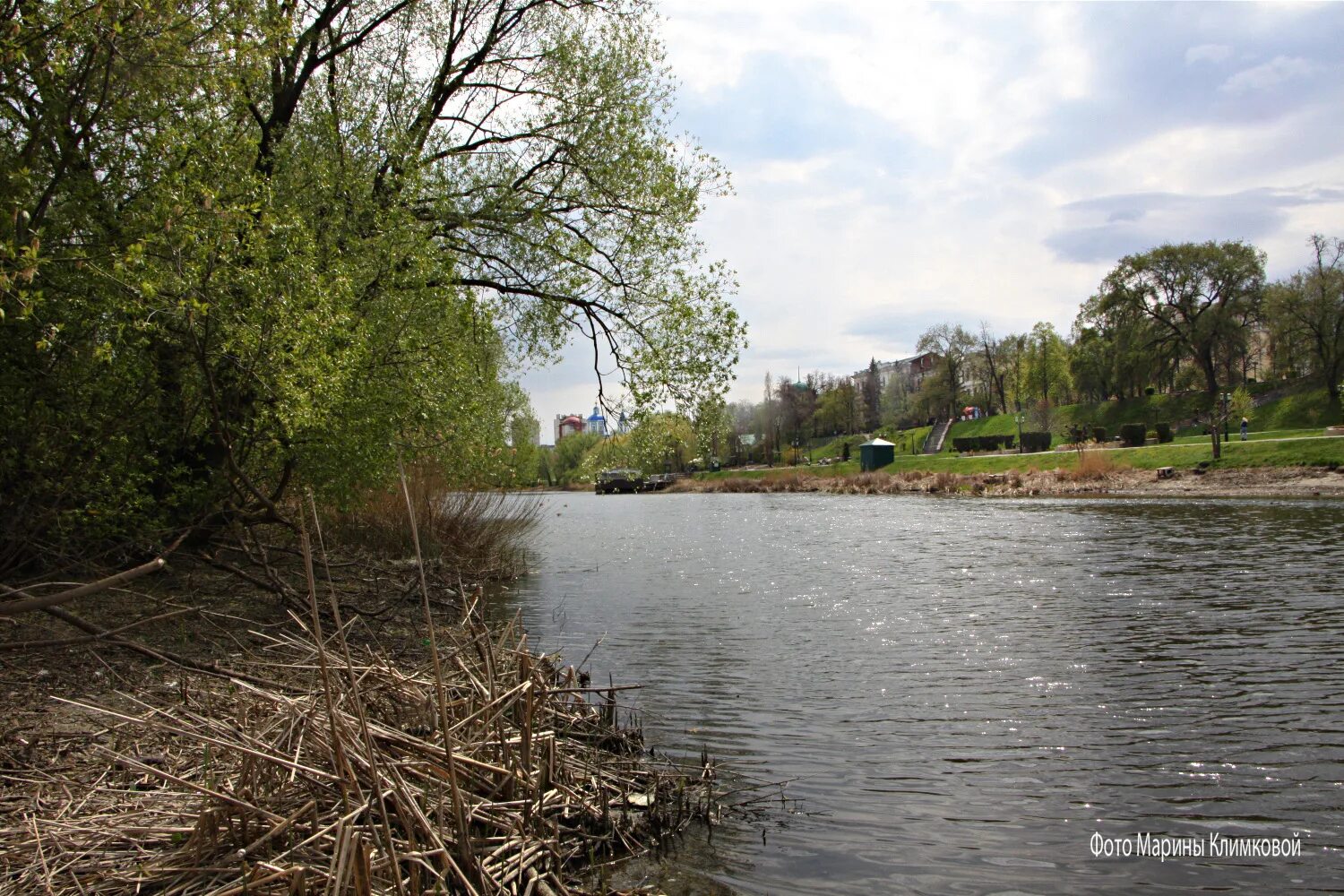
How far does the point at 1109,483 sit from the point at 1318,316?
32.7 m

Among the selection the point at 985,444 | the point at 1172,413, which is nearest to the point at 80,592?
the point at 985,444

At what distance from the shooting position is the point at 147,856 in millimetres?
4402

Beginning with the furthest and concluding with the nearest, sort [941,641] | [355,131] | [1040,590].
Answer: [1040,590] < [355,131] < [941,641]

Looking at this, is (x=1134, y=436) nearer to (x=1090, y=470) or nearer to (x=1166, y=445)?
(x=1166, y=445)

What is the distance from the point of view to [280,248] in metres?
11.0

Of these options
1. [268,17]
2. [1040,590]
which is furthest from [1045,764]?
[268,17]

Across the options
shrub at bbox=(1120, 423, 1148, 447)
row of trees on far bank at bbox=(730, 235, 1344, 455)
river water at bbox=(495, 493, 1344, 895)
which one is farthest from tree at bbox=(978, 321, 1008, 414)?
river water at bbox=(495, 493, 1344, 895)

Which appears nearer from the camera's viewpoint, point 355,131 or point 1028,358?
point 355,131

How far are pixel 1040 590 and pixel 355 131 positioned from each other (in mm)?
16117

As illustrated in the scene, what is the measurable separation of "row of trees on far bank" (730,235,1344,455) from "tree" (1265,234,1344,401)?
0.07m

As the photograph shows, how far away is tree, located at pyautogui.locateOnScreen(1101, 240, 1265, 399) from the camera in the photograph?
2906 inches

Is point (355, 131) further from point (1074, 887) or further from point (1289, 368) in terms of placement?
point (1289, 368)

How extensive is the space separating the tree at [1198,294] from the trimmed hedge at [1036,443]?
55.8ft

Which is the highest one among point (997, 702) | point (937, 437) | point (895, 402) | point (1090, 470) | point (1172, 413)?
point (895, 402)
